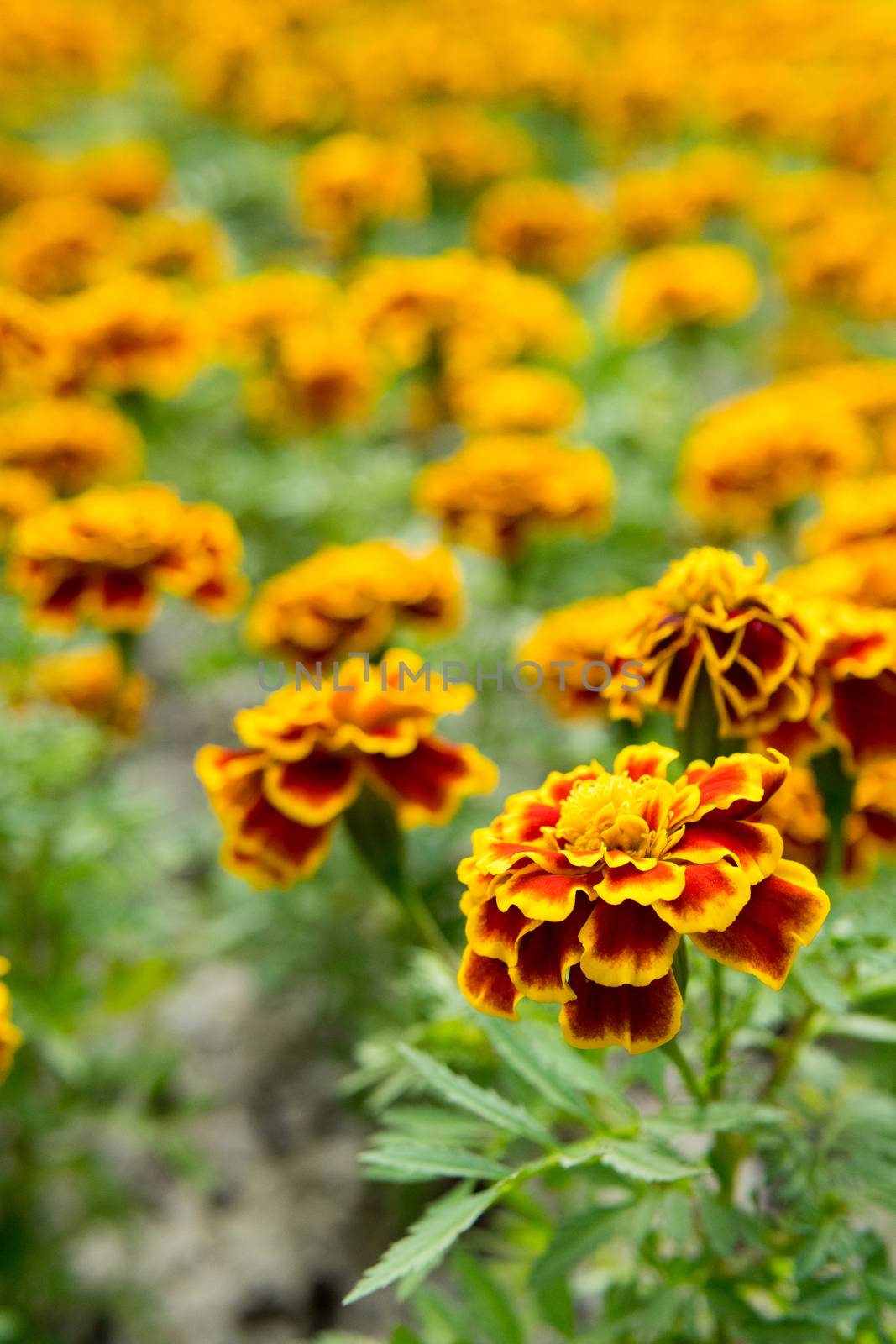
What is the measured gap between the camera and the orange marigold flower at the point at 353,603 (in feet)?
4.51

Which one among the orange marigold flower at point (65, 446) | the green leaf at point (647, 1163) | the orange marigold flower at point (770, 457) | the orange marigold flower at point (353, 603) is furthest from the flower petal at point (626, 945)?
the orange marigold flower at point (65, 446)

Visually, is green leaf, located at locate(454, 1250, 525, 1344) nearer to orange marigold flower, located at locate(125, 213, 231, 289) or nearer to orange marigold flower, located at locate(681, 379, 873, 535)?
orange marigold flower, located at locate(681, 379, 873, 535)

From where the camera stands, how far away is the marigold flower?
2.65 meters

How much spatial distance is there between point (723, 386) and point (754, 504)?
175cm

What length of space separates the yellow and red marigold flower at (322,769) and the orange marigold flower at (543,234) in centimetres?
204

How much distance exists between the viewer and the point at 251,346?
215cm

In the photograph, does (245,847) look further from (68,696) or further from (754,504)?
(754,504)

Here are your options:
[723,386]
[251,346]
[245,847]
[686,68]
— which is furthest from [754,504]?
[686,68]

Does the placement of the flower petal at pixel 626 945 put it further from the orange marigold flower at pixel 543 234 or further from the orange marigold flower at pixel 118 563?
the orange marigold flower at pixel 543 234

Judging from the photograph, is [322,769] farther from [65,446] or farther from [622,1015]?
[65,446]

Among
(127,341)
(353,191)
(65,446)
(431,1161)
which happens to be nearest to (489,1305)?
(431,1161)

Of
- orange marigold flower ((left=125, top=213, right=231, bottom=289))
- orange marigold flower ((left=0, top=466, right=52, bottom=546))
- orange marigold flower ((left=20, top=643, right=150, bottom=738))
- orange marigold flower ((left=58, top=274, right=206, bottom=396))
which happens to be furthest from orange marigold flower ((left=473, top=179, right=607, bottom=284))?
orange marigold flower ((left=20, top=643, right=150, bottom=738))

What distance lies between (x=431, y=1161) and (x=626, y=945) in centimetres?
24

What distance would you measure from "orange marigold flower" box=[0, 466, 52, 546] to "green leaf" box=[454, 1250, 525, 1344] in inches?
43.2
